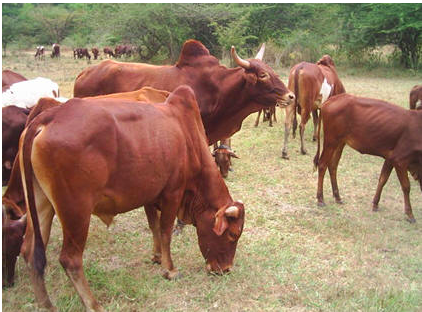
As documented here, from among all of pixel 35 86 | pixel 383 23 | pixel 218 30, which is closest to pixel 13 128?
pixel 35 86

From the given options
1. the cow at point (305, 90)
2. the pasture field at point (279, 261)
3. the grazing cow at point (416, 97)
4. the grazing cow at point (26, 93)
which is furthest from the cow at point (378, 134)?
the grazing cow at point (26, 93)

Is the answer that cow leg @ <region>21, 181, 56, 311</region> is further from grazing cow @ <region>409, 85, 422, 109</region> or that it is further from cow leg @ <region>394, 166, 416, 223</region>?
grazing cow @ <region>409, 85, 422, 109</region>

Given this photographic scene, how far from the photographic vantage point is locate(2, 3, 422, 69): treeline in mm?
19969

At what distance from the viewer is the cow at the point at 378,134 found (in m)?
5.69

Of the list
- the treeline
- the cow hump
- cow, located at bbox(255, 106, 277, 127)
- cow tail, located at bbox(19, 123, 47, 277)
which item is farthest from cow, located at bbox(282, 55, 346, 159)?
the treeline

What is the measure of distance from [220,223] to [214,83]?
2.20 m

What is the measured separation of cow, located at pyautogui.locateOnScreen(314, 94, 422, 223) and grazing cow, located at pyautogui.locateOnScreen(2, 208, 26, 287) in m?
3.84

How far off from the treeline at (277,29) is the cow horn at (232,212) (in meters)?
16.9

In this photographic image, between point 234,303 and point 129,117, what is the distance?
1713 millimetres

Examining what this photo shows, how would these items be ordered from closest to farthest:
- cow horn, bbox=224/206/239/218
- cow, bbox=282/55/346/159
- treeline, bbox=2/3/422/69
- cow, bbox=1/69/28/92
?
cow horn, bbox=224/206/239/218 < cow, bbox=1/69/28/92 < cow, bbox=282/55/346/159 < treeline, bbox=2/3/422/69

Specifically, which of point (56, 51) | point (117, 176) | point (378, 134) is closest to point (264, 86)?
point (378, 134)

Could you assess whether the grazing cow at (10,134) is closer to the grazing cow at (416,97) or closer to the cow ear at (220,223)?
the cow ear at (220,223)

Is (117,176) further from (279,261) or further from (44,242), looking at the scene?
(279,261)

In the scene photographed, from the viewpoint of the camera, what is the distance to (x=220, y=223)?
388 cm
